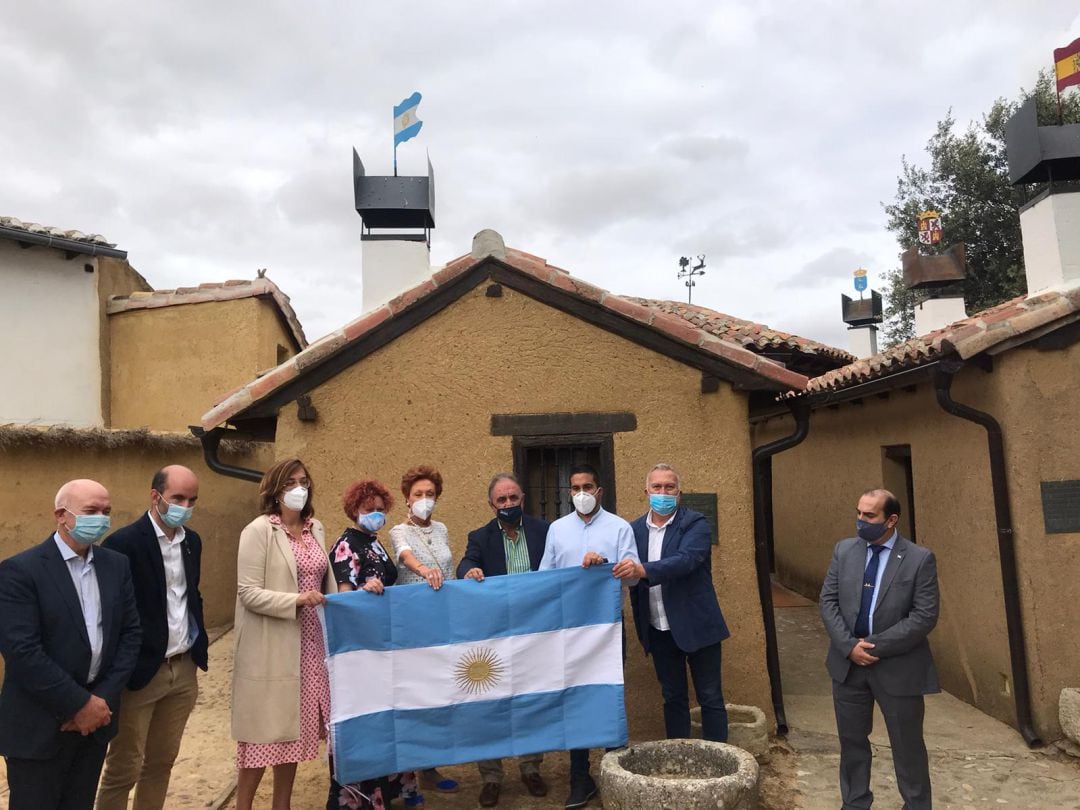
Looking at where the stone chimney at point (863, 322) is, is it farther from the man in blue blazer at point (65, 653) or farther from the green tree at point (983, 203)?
the man in blue blazer at point (65, 653)

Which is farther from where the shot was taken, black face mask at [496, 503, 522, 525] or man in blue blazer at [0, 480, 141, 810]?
black face mask at [496, 503, 522, 525]

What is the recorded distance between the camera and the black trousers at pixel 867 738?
3895mm

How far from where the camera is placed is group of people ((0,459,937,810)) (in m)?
3.14

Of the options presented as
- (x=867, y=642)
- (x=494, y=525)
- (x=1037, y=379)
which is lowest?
(x=867, y=642)

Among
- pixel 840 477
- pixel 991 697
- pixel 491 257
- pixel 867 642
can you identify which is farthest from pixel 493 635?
pixel 840 477

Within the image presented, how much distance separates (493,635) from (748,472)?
2534mm

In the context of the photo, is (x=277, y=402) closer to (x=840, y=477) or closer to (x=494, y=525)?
(x=494, y=525)

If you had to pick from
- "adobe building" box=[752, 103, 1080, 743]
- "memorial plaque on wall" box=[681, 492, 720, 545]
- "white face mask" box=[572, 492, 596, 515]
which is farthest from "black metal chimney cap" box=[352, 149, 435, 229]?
"white face mask" box=[572, 492, 596, 515]

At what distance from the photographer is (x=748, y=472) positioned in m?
5.86

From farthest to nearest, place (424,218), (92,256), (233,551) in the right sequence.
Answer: (92,256)
(233,551)
(424,218)

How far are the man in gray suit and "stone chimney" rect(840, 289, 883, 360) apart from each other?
45.2 feet

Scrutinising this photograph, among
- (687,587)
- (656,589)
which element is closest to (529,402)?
(656,589)

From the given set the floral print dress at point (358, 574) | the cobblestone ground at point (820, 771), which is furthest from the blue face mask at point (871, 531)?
the floral print dress at point (358, 574)

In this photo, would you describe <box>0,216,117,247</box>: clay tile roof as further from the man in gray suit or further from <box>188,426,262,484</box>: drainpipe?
the man in gray suit
